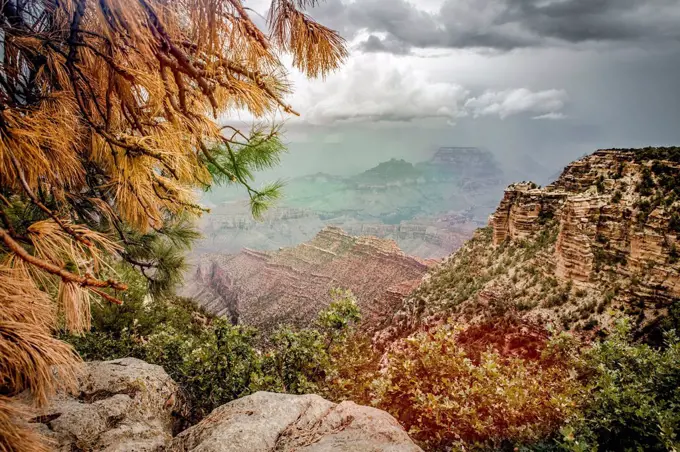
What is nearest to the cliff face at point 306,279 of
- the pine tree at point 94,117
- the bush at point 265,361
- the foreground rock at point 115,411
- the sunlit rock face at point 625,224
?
the sunlit rock face at point 625,224

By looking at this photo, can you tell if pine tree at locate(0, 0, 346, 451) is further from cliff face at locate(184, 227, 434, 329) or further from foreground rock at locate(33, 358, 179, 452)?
cliff face at locate(184, 227, 434, 329)

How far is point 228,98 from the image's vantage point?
3.57 metres

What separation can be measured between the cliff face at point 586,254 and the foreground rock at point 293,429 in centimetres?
1143

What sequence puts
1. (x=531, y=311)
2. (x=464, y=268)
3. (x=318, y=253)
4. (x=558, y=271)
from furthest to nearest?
(x=318, y=253) < (x=464, y=268) < (x=558, y=271) < (x=531, y=311)

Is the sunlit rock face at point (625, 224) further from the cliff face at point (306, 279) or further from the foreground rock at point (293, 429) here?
the cliff face at point (306, 279)

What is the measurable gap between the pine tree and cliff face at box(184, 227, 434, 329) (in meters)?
37.4

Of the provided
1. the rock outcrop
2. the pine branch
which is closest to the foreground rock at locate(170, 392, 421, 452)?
the rock outcrop

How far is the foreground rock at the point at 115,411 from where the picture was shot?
146 inches

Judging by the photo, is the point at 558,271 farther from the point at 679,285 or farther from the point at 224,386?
the point at 224,386

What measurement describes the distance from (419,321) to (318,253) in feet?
207

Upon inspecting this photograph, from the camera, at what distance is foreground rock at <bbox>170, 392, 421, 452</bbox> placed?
11.1ft

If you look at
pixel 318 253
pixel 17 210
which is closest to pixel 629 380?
pixel 17 210

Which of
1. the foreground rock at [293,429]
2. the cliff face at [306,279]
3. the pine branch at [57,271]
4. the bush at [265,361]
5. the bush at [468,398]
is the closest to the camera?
the pine branch at [57,271]

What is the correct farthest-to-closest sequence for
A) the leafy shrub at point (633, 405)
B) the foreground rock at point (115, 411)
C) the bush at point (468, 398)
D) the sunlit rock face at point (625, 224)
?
1. the sunlit rock face at point (625, 224)
2. the bush at point (468, 398)
3. the foreground rock at point (115, 411)
4. the leafy shrub at point (633, 405)
